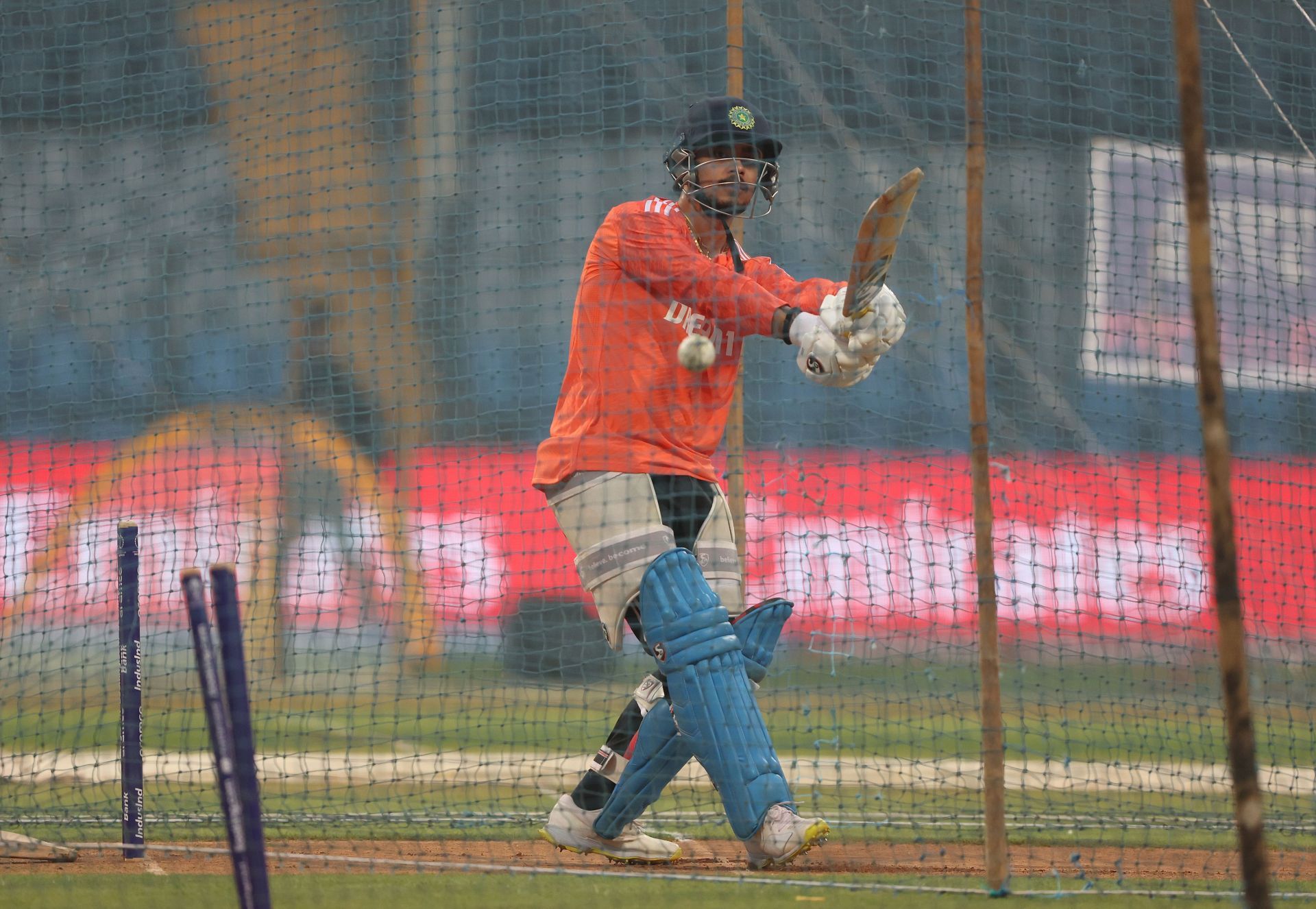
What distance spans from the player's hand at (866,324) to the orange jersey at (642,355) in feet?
0.68

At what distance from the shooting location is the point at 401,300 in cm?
1004

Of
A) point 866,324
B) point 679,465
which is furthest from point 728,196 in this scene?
point 679,465

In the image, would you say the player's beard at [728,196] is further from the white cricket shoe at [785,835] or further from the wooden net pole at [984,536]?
the white cricket shoe at [785,835]

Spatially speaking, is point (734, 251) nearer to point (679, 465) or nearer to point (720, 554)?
point (679, 465)

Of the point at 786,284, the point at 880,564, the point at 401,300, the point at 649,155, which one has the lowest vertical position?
the point at 880,564

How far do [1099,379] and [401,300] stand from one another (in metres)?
4.72

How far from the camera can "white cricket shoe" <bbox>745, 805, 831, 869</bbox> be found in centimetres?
390

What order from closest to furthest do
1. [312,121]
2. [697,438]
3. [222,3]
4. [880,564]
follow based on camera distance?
[697,438]
[222,3]
[880,564]
[312,121]

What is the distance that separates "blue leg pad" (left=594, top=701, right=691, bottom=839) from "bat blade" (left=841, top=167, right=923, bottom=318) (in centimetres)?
129

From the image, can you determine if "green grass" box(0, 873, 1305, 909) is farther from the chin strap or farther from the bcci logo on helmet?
the bcci logo on helmet

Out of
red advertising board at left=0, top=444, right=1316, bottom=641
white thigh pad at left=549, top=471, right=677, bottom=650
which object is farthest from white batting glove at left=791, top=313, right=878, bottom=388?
red advertising board at left=0, top=444, right=1316, bottom=641

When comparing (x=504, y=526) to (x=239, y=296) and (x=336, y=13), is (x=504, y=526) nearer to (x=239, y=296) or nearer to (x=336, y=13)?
(x=239, y=296)

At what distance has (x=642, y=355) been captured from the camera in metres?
4.32

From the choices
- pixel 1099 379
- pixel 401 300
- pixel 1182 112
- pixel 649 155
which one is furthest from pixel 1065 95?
pixel 1182 112
